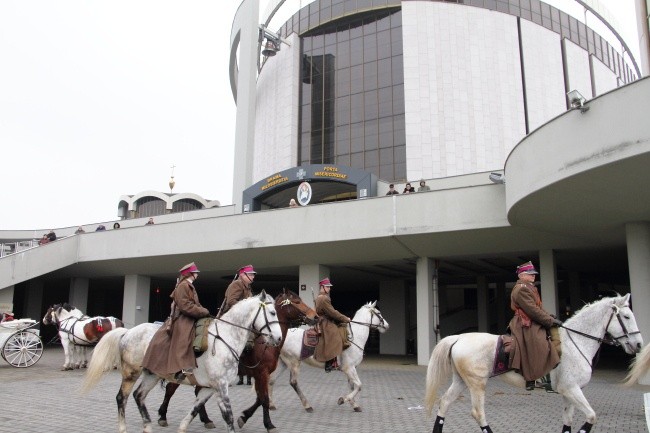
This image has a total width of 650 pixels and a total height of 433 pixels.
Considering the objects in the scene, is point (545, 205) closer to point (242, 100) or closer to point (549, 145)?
point (549, 145)

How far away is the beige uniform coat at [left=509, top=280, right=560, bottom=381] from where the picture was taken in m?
6.65

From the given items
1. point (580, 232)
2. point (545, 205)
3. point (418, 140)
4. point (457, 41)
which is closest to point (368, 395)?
point (545, 205)

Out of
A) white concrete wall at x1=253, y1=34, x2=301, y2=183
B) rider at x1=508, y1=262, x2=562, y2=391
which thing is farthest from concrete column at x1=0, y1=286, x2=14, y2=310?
rider at x1=508, y1=262, x2=562, y2=391

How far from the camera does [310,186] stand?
24422 mm

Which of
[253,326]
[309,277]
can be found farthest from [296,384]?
[309,277]

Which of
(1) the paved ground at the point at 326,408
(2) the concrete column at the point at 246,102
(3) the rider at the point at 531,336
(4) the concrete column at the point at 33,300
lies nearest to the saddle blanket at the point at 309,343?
(1) the paved ground at the point at 326,408

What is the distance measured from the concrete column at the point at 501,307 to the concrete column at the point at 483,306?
160 cm

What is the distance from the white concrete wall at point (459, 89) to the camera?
28578 millimetres

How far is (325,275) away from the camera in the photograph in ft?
68.5

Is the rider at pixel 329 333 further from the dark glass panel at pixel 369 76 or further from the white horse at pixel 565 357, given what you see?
the dark glass panel at pixel 369 76

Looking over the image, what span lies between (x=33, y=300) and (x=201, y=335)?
25063mm

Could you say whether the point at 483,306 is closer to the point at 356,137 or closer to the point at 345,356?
the point at 356,137

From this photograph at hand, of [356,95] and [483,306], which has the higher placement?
[356,95]

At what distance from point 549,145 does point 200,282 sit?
2221 centimetres
